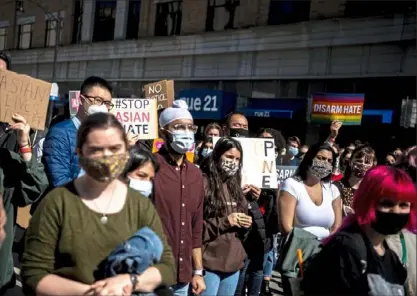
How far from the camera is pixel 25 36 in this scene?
30156 millimetres

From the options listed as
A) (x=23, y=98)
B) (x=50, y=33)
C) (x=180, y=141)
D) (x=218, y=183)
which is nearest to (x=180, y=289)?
(x=218, y=183)

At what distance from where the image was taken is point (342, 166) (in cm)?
866

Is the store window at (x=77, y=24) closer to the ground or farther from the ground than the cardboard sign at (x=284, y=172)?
farther from the ground

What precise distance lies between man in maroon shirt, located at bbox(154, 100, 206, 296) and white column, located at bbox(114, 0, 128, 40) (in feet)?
69.6

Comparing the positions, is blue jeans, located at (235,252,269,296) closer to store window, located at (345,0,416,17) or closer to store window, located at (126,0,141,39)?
store window, located at (345,0,416,17)

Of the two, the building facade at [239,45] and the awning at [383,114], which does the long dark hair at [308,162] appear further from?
the building facade at [239,45]

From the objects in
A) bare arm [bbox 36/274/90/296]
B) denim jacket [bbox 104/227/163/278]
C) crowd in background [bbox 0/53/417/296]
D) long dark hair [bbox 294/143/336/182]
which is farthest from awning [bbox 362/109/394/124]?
bare arm [bbox 36/274/90/296]

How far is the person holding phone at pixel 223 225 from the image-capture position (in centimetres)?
398

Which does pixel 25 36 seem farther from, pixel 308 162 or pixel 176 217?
pixel 176 217

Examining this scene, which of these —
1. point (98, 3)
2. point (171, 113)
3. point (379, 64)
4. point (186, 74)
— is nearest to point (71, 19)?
point (98, 3)

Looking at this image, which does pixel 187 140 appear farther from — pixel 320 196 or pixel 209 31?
pixel 209 31

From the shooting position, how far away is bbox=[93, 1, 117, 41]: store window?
24.8 m

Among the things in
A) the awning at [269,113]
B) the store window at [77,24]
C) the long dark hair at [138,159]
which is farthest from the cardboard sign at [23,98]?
the store window at [77,24]

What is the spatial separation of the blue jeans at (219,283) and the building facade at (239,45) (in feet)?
40.1
